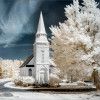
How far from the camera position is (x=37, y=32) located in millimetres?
39688

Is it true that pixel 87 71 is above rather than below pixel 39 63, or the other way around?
below

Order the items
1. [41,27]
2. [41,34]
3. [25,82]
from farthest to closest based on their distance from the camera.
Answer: [41,34] → [41,27] → [25,82]

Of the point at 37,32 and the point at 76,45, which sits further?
the point at 37,32

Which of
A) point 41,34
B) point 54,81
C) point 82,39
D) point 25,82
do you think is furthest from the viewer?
point 41,34

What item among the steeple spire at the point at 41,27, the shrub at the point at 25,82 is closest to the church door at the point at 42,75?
the shrub at the point at 25,82

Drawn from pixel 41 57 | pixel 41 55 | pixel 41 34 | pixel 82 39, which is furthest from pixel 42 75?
pixel 82 39

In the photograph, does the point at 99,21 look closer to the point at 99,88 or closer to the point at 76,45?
the point at 76,45

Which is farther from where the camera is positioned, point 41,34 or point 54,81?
point 41,34

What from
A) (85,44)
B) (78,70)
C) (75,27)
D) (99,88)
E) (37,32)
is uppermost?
(37,32)

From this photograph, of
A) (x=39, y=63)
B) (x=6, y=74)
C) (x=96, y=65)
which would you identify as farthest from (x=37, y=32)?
(x=6, y=74)

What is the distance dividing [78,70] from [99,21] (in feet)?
13.6

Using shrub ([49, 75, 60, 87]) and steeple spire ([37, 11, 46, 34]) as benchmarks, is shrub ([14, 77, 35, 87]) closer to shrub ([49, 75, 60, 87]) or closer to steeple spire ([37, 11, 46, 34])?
shrub ([49, 75, 60, 87])

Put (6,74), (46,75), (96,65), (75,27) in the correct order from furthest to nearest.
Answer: (6,74) → (46,75) → (75,27) → (96,65)

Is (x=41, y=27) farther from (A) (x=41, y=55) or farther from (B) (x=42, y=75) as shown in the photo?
(B) (x=42, y=75)
